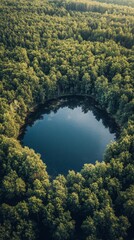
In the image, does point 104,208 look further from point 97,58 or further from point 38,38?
point 38,38

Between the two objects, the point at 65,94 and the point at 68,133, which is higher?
the point at 65,94

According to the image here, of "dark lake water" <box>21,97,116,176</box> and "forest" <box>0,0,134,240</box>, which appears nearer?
"forest" <box>0,0,134,240</box>

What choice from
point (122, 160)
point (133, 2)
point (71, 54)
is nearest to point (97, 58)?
point (71, 54)

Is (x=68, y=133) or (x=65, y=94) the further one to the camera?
(x=65, y=94)

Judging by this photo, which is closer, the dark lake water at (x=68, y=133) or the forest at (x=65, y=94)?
the forest at (x=65, y=94)
